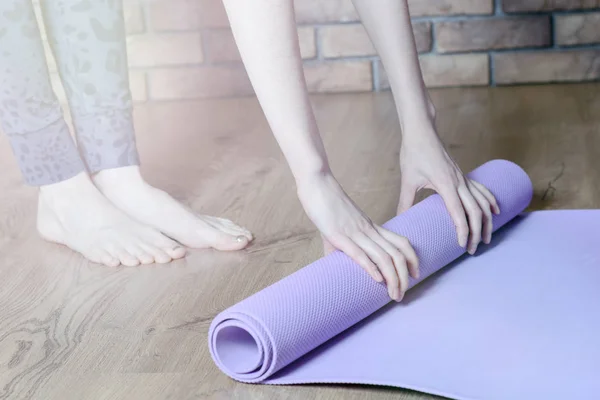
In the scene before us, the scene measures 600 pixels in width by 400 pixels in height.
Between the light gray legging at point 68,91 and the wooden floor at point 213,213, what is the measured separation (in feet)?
0.61

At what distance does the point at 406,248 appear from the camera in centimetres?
129

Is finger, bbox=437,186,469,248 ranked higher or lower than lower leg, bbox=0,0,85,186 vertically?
lower

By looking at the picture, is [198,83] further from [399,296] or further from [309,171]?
[399,296]

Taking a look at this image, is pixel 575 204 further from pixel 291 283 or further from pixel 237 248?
pixel 291 283

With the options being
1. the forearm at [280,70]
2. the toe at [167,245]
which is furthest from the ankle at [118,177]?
the forearm at [280,70]

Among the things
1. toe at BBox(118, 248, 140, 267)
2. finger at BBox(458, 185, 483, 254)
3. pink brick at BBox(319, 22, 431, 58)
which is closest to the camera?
finger at BBox(458, 185, 483, 254)

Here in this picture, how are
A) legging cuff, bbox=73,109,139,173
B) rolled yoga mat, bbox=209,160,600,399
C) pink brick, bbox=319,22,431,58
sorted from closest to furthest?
rolled yoga mat, bbox=209,160,600,399, legging cuff, bbox=73,109,139,173, pink brick, bbox=319,22,431,58

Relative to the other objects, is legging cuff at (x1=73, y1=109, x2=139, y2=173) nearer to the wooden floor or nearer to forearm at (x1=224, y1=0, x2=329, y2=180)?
the wooden floor

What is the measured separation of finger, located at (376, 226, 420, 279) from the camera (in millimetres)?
1294

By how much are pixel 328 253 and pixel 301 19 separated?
1.70 m

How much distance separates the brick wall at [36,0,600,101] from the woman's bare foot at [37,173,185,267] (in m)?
1.31

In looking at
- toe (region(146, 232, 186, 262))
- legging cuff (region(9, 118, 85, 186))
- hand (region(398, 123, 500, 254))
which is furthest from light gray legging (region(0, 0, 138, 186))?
hand (region(398, 123, 500, 254))

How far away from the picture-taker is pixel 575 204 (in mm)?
1756

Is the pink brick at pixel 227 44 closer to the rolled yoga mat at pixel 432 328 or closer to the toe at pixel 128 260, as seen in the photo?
the toe at pixel 128 260
